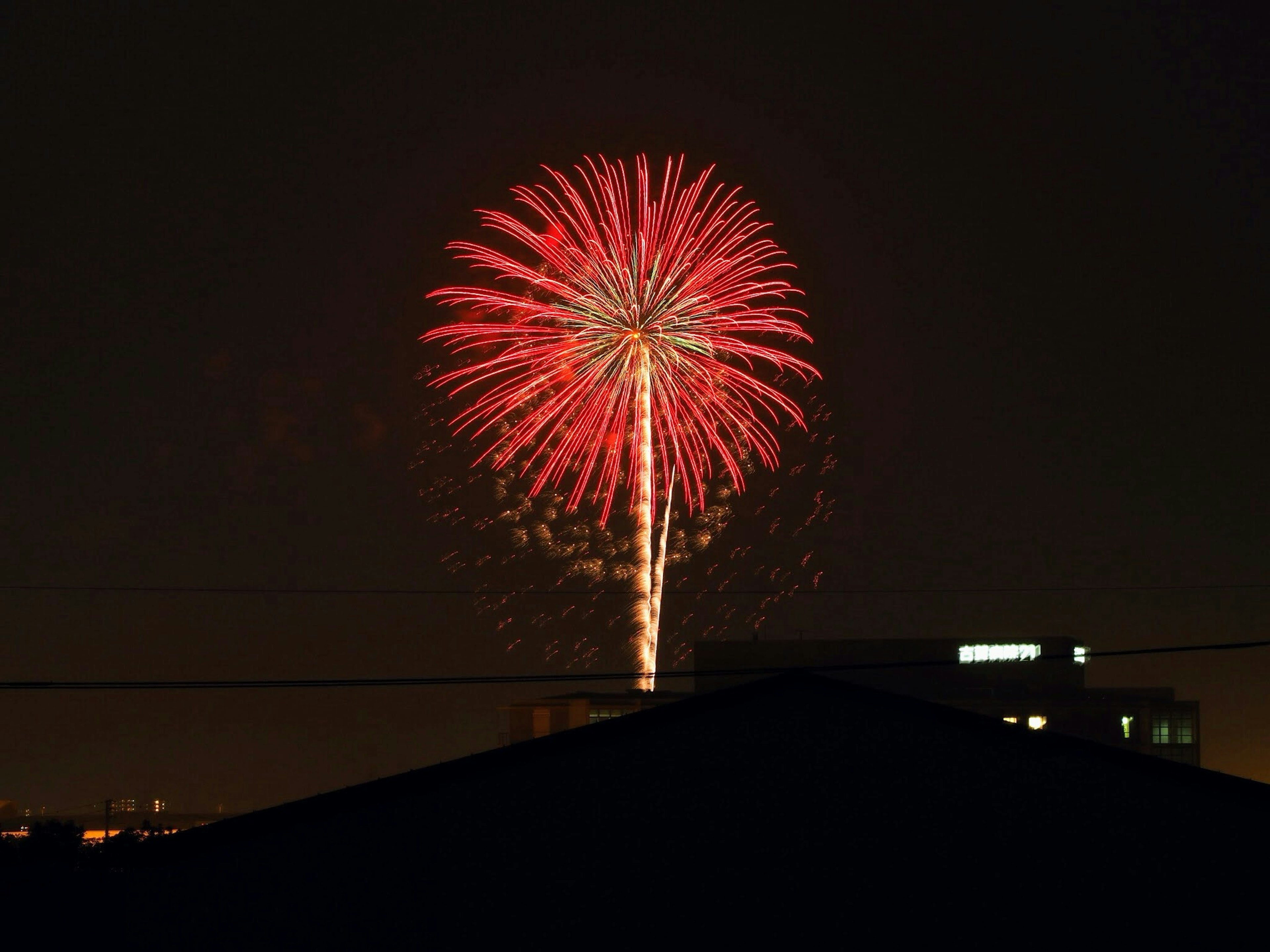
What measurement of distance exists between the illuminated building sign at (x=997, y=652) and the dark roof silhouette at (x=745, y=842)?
8435 centimetres

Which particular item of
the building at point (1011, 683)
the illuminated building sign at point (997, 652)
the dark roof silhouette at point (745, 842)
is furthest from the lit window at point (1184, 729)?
the dark roof silhouette at point (745, 842)

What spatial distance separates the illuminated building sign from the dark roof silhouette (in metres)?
84.3

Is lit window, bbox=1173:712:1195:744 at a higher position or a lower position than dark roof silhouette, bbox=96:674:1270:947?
higher

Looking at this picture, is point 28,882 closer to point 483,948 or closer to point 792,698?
point 483,948

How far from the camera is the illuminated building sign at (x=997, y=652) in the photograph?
10488cm

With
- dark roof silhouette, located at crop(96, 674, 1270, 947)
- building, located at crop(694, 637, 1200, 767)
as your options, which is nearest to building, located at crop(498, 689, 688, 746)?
building, located at crop(694, 637, 1200, 767)

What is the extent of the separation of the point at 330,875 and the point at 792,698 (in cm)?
675

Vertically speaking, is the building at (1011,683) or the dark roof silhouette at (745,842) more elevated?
the building at (1011,683)

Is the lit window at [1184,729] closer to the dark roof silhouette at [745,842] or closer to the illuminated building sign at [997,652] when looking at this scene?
the illuminated building sign at [997,652]

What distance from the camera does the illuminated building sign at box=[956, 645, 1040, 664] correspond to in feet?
344

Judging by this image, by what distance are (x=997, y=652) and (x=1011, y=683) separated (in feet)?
8.63

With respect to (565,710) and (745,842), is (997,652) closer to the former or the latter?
(565,710)

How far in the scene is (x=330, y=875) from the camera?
70.2ft

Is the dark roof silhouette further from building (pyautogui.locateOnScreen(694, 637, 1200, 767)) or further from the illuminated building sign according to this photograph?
the illuminated building sign
